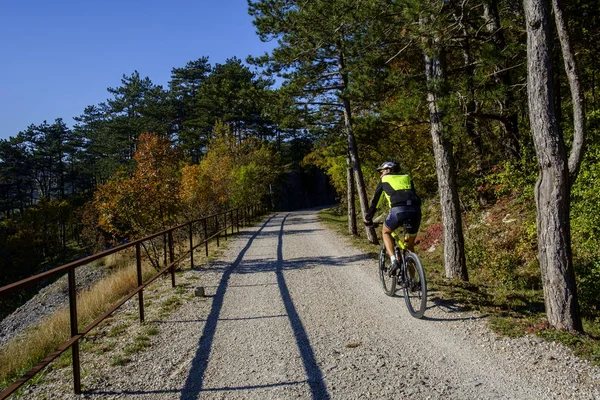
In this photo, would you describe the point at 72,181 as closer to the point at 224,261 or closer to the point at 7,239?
the point at 7,239

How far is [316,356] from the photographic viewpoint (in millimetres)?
4469

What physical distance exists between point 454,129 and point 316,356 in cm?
491

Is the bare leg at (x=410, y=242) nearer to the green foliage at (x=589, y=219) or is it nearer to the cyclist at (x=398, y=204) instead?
the cyclist at (x=398, y=204)

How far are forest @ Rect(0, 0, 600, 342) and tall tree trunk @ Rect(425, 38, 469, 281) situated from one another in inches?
1.0

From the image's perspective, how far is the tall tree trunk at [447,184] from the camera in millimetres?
7609

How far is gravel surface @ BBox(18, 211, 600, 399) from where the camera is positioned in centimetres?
373

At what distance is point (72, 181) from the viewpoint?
6088 centimetres

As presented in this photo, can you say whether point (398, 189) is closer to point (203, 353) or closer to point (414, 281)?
point (414, 281)

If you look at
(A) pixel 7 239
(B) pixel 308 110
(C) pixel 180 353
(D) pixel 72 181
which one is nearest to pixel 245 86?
(B) pixel 308 110

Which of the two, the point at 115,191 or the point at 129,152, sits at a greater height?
the point at 129,152

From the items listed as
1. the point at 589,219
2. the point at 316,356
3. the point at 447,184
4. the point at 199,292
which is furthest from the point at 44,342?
the point at 589,219

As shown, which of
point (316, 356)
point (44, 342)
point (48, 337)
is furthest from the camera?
point (48, 337)

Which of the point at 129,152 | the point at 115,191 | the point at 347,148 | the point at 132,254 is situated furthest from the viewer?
the point at 129,152

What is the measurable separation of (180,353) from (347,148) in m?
11.7
